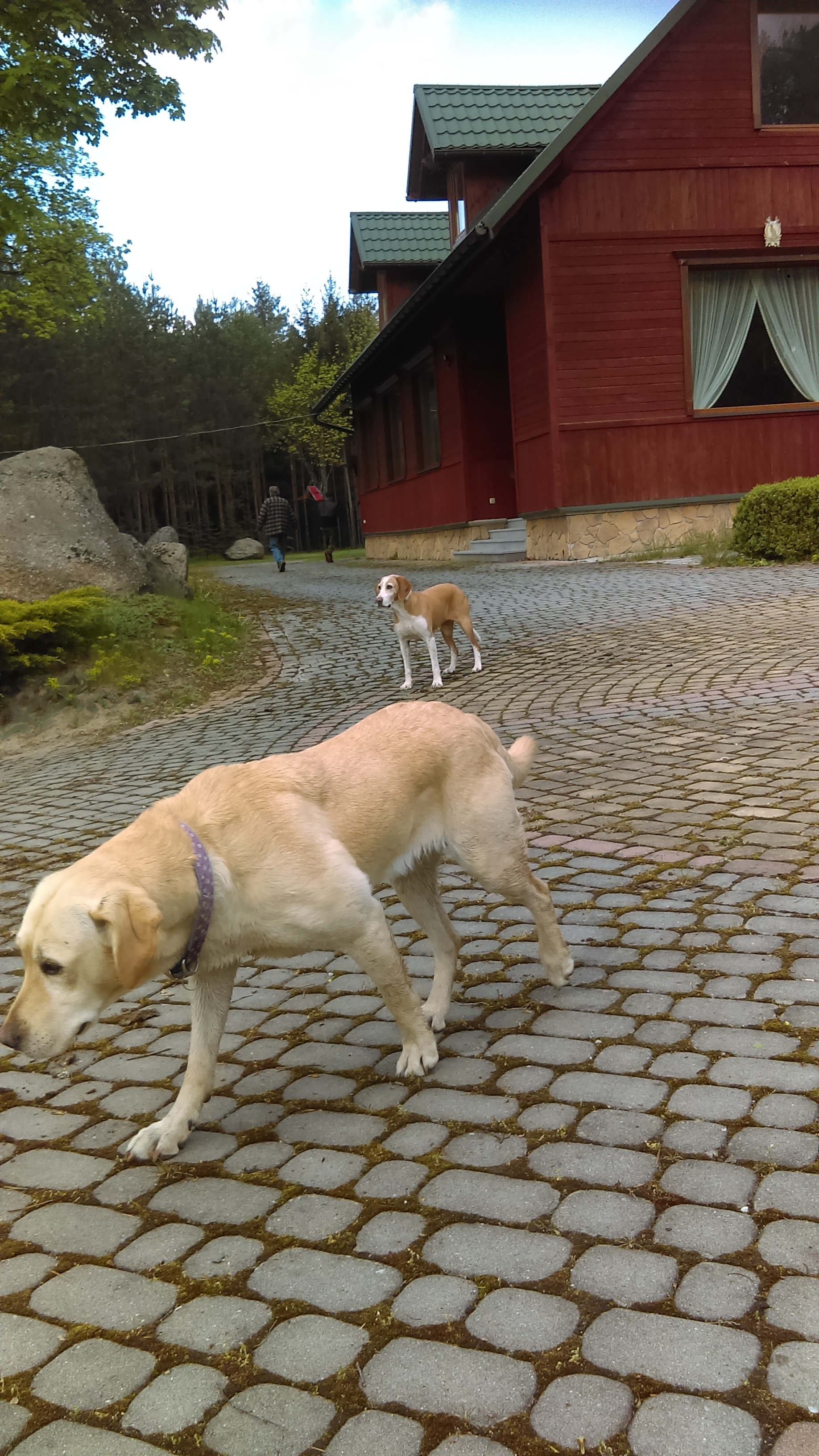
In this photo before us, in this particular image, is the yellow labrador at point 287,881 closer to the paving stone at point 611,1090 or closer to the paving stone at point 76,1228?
the paving stone at point 76,1228

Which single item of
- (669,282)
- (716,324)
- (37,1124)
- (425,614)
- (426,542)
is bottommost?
(37,1124)

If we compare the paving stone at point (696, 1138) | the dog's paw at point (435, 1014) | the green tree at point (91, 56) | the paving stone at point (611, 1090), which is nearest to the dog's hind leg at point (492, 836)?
the dog's paw at point (435, 1014)

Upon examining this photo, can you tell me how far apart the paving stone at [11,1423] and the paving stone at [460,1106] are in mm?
1134

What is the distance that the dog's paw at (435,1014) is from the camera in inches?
126

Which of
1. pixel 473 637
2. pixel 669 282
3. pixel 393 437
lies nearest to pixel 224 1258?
pixel 473 637

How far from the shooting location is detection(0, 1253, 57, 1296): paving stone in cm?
222

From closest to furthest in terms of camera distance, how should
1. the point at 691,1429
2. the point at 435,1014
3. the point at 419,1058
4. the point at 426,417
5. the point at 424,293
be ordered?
1. the point at 691,1429
2. the point at 419,1058
3. the point at 435,1014
4. the point at 424,293
5. the point at 426,417

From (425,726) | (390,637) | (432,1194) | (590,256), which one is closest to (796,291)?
(590,256)

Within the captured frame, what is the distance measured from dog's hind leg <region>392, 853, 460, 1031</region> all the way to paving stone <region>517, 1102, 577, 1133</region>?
63 centimetres

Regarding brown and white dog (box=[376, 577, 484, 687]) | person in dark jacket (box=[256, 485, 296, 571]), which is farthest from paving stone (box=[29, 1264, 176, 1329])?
person in dark jacket (box=[256, 485, 296, 571])

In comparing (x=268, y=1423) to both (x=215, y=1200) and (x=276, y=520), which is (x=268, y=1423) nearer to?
(x=215, y=1200)

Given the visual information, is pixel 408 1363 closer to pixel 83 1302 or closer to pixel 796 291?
pixel 83 1302

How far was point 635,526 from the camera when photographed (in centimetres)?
1684

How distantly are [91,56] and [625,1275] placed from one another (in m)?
13.8
